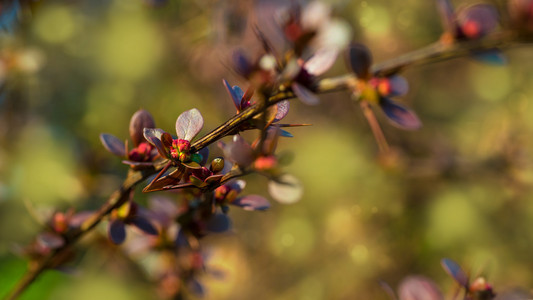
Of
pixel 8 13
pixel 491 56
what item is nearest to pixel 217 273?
pixel 491 56

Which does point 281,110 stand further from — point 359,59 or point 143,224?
point 143,224

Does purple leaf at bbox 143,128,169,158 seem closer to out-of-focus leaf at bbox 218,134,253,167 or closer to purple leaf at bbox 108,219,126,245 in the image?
out-of-focus leaf at bbox 218,134,253,167

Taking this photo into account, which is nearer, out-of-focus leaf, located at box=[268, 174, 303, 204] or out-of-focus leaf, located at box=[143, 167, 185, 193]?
out-of-focus leaf, located at box=[143, 167, 185, 193]

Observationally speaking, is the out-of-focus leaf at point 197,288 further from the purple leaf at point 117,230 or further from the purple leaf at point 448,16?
the purple leaf at point 448,16

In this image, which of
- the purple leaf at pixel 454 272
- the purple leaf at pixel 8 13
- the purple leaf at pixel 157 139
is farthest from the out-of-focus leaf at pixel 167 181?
the purple leaf at pixel 8 13

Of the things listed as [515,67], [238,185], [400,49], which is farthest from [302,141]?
[238,185]

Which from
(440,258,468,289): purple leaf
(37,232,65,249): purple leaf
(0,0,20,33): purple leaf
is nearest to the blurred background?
(0,0,20,33): purple leaf
